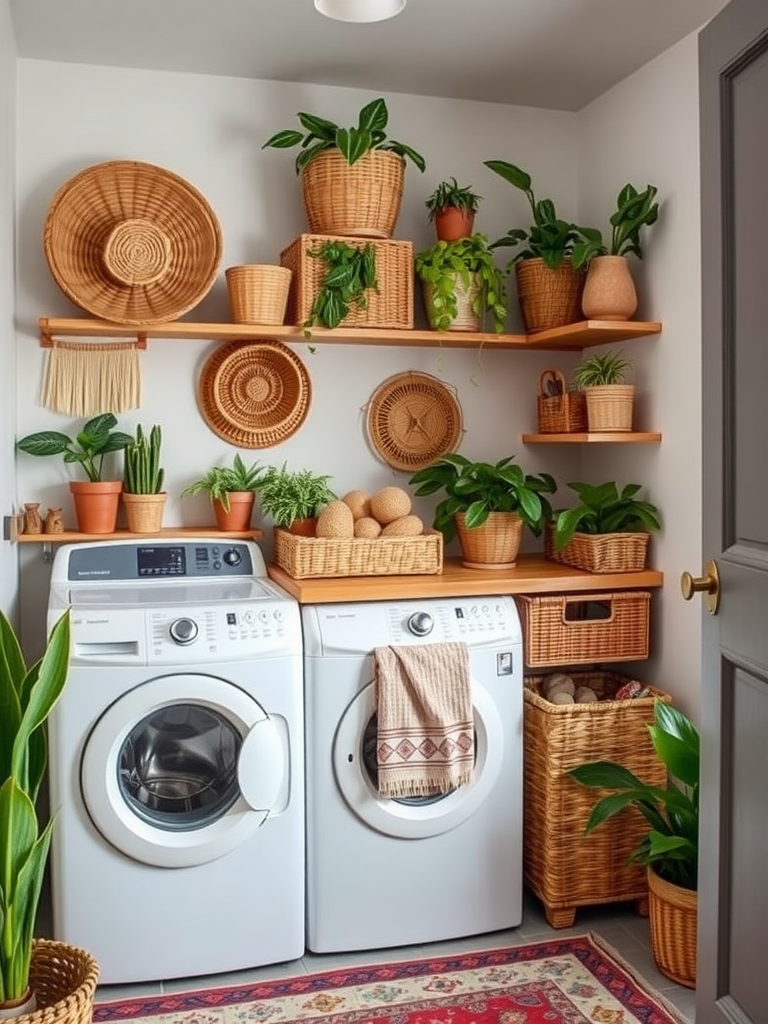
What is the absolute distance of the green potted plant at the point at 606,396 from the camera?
296 cm

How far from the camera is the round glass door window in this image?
252cm

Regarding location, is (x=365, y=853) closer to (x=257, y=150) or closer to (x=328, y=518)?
(x=328, y=518)

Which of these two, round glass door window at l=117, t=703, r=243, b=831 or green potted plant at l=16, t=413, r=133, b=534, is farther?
green potted plant at l=16, t=413, r=133, b=534

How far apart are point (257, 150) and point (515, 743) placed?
1.93m

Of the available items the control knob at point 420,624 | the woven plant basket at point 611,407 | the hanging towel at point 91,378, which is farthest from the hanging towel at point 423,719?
the hanging towel at point 91,378

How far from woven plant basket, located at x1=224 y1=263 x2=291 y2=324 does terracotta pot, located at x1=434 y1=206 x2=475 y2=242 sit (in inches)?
20.7

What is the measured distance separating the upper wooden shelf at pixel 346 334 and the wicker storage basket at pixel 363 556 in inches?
24.1

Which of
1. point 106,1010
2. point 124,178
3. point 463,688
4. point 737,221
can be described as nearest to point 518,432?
point 463,688

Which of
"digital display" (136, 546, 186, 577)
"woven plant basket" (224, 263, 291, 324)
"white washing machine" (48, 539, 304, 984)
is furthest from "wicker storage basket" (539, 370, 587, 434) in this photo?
"digital display" (136, 546, 186, 577)

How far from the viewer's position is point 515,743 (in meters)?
2.78

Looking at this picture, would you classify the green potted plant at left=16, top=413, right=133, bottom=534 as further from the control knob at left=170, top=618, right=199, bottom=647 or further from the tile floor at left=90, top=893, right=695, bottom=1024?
the tile floor at left=90, top=893, right=695, bottom=1024

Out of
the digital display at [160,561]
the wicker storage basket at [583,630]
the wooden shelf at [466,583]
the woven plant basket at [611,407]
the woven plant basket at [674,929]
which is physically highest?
the woven plant basket at [611,407]

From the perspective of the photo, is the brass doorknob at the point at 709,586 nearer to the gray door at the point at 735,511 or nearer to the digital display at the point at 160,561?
the gray door at the point at 735,511

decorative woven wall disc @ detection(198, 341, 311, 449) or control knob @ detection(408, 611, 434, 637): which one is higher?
decorative woven wall disc @ detection(198, 341, 311, 449)
